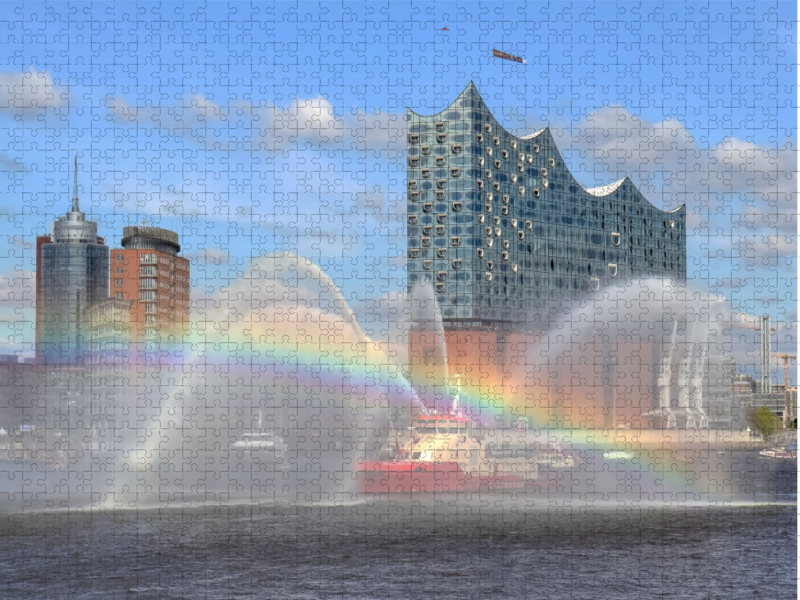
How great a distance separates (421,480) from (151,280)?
Answer: 101m

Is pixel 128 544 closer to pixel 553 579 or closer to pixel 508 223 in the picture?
pixel 553 579

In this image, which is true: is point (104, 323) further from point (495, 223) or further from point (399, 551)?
point (399, 551)

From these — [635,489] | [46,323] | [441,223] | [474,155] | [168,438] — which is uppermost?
[474,155]

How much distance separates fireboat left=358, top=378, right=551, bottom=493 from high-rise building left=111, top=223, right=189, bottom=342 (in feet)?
291

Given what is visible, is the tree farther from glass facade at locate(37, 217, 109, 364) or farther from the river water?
the river water

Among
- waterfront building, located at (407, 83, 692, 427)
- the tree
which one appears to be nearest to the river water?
waterfront building, located at (407, 83, 692, 427)

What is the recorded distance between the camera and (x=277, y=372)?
197 feet

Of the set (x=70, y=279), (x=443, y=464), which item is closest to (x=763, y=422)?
(x=70, y=279)

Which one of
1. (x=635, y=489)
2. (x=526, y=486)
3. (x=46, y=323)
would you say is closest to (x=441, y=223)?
(x=46, y=323)

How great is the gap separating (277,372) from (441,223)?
234 feet

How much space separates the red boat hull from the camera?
2360 inches

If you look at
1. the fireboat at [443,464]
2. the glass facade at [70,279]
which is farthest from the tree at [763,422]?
the fireboat at [443,464]

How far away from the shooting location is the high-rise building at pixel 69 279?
12840 cm

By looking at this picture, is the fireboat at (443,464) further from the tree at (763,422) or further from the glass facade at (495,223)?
the tree at (763,422)
